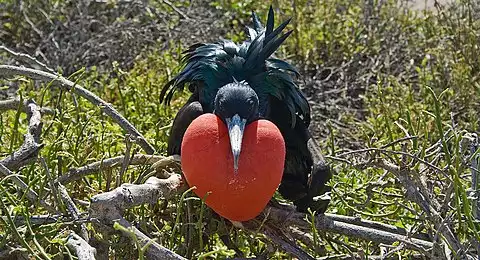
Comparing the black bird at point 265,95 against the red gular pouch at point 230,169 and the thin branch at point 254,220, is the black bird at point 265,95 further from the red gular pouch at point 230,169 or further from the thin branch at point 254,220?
the red gular pouch at point 230,169

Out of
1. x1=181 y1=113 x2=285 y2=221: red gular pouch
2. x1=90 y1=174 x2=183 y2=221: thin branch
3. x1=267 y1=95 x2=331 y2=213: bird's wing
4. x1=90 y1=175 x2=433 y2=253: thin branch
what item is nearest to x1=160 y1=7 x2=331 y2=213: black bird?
x1=267 y1=95 x2=331 y2=213: bird's wing

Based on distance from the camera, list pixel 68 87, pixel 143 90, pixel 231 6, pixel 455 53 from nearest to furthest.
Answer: pixel 68 87
pixel 143 90
pixel 455 53
pixel 231 6

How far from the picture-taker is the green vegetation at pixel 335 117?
168 cm

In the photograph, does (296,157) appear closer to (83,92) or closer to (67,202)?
(83,92)

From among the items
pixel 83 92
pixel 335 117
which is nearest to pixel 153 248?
pixel 83 92

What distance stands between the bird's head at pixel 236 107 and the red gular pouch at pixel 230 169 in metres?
0.04

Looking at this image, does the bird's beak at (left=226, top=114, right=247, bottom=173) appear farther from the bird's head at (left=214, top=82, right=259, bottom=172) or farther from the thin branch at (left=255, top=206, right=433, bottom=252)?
the thin branch at (left=255, top=206, right=433, bottom=252)

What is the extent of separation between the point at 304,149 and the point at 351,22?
160 centimetres

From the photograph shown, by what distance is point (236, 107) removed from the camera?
1.75m

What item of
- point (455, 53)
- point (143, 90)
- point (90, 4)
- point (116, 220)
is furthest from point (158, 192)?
point (90, 4)

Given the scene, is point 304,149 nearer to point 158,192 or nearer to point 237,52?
point 237,52

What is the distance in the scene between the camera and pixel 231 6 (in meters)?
3.71

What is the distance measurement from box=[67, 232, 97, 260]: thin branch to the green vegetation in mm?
26

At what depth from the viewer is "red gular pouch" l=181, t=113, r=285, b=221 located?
5.02 ft
